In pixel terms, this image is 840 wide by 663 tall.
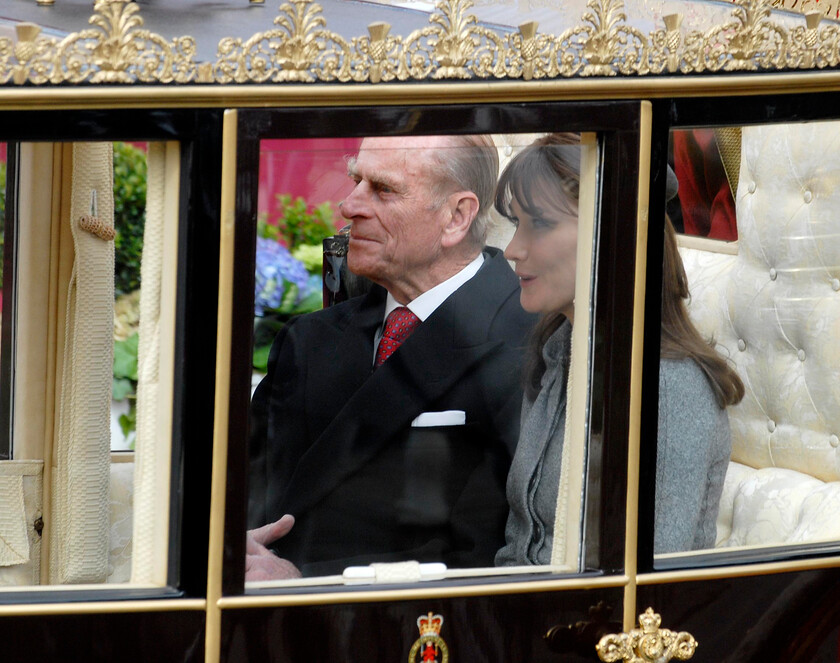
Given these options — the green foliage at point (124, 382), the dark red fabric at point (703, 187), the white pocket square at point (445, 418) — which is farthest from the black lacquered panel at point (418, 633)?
the green foliage at point (124, 382)

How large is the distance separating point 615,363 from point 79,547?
3.58ft

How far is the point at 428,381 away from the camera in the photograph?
71.9 inches

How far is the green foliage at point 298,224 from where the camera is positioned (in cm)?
166

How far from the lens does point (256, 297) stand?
5.56 ft

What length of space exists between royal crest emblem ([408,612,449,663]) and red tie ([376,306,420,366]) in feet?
1.43

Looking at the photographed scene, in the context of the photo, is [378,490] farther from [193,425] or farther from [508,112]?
[508,112]

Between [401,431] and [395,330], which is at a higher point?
[395,330]

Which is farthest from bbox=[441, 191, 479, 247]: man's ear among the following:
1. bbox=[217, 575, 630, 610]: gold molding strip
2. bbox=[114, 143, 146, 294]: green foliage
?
bbox=[114, 143, 146, 294]: green foliage

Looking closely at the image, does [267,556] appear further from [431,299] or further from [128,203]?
[128,203]

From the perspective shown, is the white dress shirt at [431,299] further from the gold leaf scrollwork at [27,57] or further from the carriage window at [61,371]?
the gold leaf scrollwork at [27,57]

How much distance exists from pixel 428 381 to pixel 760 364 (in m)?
0.68


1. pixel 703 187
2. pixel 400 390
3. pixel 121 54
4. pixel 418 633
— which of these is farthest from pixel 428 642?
pixel 121 54

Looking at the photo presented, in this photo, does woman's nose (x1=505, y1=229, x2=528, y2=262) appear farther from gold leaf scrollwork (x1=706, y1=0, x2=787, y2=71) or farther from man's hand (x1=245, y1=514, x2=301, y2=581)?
man's hand (x1=245, y1=514, x2=301, y2=581)

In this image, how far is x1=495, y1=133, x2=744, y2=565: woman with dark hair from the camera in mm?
1764
